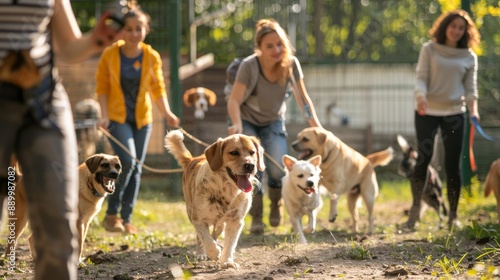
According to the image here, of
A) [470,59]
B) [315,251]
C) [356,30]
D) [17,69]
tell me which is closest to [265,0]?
[356,30]

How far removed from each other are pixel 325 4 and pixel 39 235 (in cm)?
1468

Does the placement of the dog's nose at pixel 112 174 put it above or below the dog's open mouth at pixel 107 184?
above

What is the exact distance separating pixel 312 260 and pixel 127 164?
2.47 meters

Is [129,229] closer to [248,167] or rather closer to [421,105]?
[248,167]

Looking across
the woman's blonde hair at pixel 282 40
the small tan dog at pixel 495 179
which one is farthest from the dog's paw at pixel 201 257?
the small tan dog at pixel 495 179

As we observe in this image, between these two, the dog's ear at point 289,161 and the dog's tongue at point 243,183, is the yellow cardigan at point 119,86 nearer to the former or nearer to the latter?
the dog's ear at point 289,161

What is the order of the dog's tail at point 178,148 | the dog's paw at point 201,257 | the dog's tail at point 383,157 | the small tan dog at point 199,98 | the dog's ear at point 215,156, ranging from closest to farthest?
1. the dog's ear at point 215,156
2. the dog's paw at point 201,257
3. the dog's tail at point 178,148
4. the dog's tail at point 383,157
5. the small tan dog at point 199,98

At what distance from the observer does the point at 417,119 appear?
7.80 meters

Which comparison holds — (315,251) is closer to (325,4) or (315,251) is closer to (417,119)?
(417,119)

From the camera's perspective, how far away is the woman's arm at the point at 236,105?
6.93m

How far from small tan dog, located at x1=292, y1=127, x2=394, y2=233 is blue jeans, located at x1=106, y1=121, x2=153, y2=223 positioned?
157 cm

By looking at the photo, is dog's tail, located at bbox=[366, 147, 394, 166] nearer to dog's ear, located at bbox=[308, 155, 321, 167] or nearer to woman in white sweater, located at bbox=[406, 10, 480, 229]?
woman in white sweater, located at bbox=[406, 10, 480, 229]

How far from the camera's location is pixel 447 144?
783 centimetres

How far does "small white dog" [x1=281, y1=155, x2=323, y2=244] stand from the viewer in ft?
23.8
